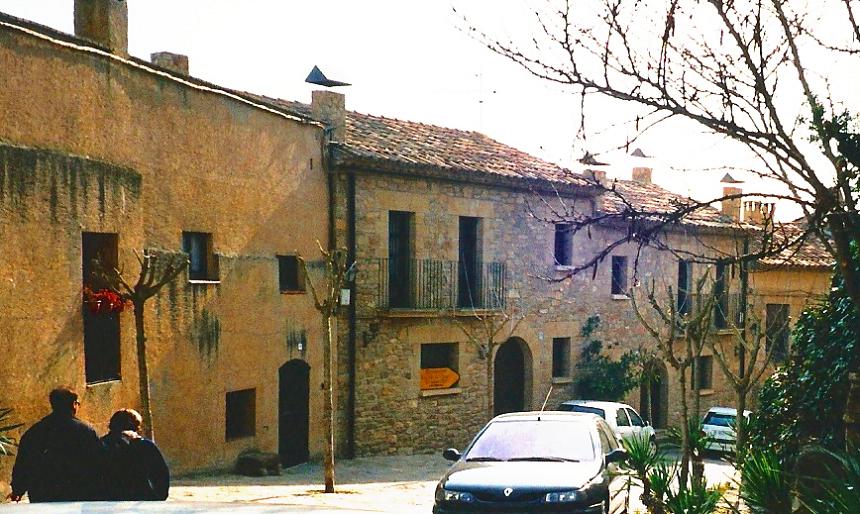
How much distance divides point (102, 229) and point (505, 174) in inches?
416

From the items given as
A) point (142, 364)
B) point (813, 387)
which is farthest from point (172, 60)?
point (813, 387)

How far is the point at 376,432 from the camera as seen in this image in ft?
61.3

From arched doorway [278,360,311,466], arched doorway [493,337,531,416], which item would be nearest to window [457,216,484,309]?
arched doorway [493,337,531,416]

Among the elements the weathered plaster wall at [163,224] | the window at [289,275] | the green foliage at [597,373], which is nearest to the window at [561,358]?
the green foliage at [597,373]

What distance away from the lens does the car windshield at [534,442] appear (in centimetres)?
982

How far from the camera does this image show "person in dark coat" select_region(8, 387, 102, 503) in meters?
6.97

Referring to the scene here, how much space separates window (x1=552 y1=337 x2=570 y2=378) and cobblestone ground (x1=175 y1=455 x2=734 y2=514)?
19.5 ft

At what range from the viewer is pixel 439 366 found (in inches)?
814

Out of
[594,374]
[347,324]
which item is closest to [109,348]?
[347,324]

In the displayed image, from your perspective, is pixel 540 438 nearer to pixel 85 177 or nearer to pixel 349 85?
pixel 85 177

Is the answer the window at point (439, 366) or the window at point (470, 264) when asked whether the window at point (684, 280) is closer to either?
the window at point (470, 264)

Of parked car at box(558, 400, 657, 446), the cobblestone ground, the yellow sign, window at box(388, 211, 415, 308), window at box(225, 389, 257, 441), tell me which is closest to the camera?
the cobblestone ground

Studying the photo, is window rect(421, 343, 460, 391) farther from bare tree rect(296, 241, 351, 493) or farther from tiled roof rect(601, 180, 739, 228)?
tiled roof rect(601, 180, 739, 228)

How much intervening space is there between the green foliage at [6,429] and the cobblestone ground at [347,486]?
1.90 m
